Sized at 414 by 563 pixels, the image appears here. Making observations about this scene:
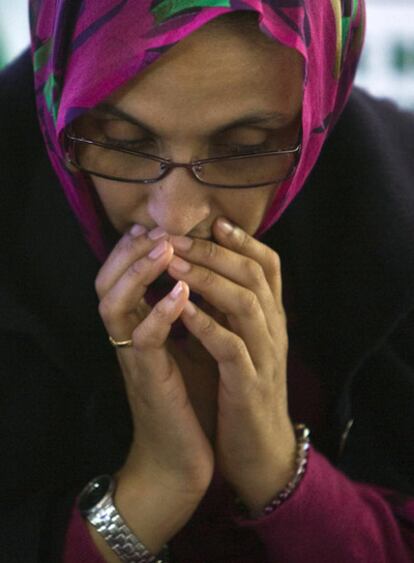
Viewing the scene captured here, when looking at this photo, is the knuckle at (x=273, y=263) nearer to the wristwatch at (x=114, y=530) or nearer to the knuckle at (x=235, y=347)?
the knuckle at (x=235, y=347)

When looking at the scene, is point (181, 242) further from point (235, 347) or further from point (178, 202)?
point (235, 347)

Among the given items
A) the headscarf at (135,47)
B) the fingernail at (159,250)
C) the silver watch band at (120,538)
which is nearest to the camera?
the headscarf at (135,47)

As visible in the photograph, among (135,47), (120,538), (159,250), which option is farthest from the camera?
(120,538)

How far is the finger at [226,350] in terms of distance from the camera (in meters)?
0.96

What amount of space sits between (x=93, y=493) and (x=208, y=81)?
607 millimetres

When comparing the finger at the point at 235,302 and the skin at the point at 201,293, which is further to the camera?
the finger at the point at 235,302

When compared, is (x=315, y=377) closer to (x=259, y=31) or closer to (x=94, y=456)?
(x=94, y=456)

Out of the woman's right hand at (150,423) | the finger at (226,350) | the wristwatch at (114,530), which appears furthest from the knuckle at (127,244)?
the wristwatch at (114,530)

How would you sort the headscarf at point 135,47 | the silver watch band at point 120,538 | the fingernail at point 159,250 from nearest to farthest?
the headscarf at point 135,47 < the fingernail at point 159,250 < the silver watch band at point 120,538

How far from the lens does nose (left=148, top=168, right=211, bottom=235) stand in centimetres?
87

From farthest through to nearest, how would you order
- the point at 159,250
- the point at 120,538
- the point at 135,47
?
the point at 120,538, the point at 159,250, the point at 135,47

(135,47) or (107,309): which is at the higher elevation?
(135,47)

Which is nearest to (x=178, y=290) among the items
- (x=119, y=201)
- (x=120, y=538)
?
(x=119, y=201)

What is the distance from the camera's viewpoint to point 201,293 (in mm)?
957
